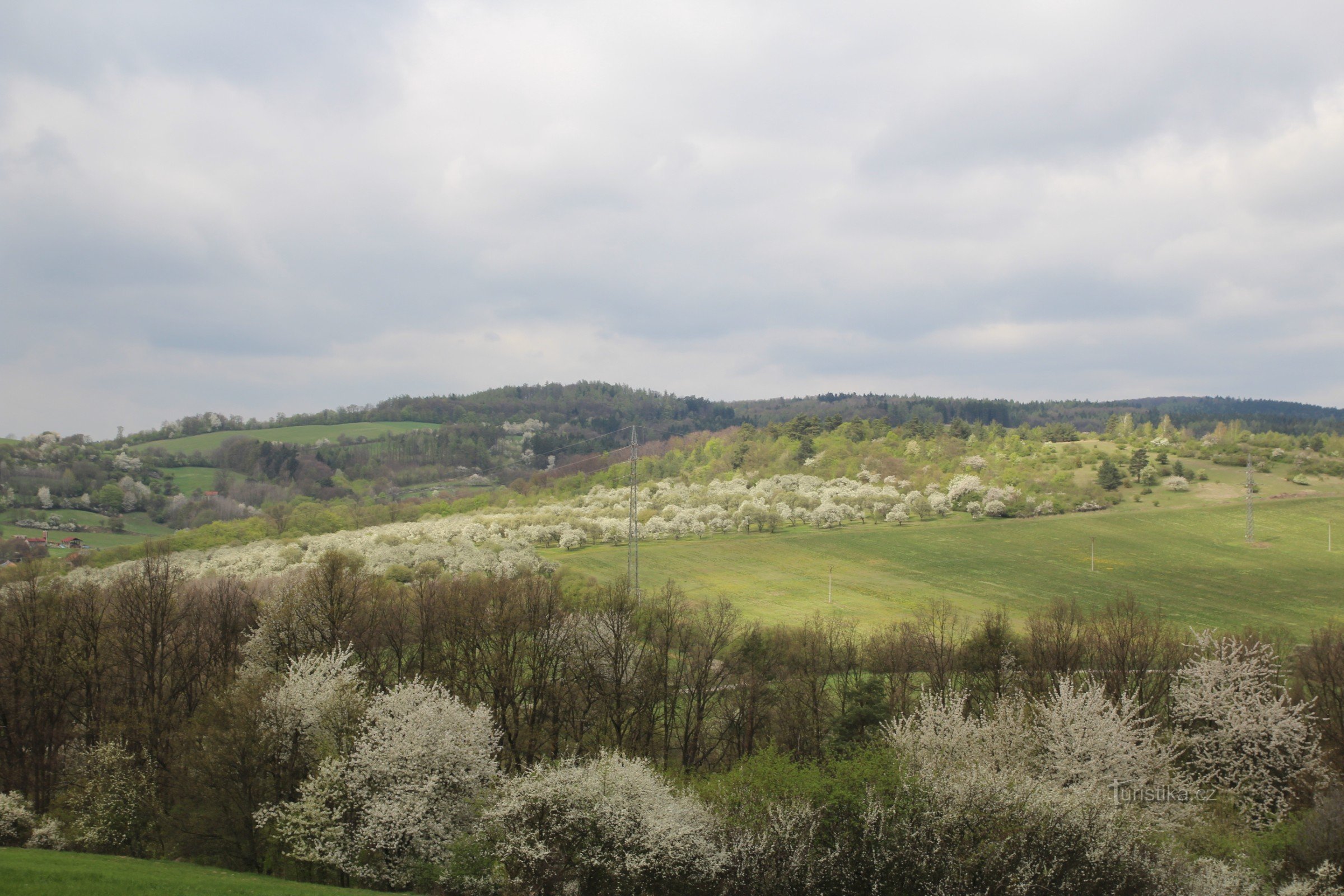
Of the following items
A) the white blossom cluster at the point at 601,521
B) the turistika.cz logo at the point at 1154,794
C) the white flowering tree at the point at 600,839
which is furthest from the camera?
the white blossom cluster at the point at 601,521

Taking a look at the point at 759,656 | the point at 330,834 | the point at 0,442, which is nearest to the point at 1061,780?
the point at 759,656

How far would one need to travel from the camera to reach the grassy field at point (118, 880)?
70.4 feet

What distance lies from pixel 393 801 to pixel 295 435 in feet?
535

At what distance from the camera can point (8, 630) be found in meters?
43.1

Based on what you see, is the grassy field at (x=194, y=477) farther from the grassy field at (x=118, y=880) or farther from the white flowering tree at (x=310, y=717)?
the grassy field at (x=118, y=880)

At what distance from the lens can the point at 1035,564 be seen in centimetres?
9538

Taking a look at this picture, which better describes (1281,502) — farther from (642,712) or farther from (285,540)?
(285,540)

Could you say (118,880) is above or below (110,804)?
above

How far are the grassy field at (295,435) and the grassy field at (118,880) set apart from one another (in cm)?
15063

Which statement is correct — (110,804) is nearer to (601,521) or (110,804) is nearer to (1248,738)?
(1248,738)

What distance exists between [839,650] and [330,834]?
35606 millimetres

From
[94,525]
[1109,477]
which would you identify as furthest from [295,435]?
[1109,477]

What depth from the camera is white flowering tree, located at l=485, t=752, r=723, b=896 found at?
25.3 m

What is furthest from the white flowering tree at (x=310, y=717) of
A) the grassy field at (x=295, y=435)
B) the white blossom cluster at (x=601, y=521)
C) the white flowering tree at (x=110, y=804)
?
the grassy field at (x=295, y=435)
